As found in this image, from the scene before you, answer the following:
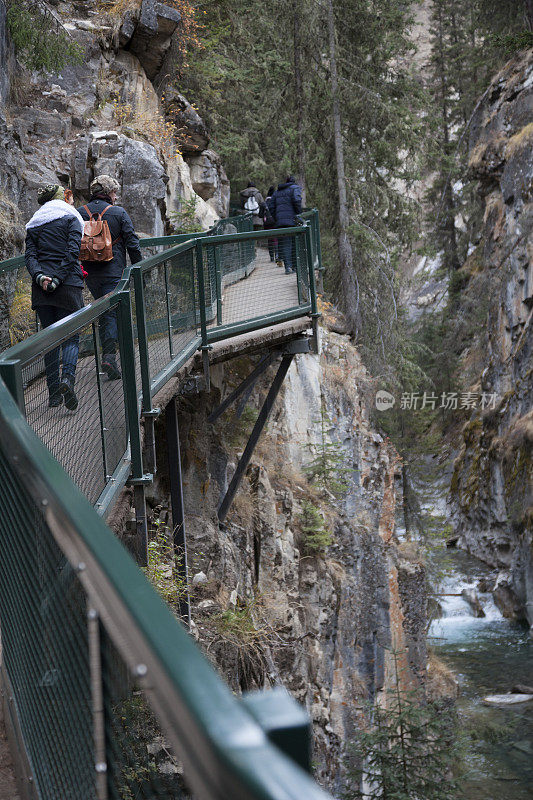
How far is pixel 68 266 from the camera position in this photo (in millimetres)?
6785

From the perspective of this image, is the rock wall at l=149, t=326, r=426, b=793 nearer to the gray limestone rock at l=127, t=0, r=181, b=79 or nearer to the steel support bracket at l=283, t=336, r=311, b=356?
the steel support bracket at l=283, t=336, r=311, b=356

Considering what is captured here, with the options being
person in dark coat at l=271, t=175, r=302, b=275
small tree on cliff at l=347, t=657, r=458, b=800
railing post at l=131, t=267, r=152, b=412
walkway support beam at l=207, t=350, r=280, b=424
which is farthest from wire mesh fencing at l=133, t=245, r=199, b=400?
person in dark coat at l=271, t=175, r=302, b=275

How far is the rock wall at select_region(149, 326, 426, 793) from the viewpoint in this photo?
956 centimetres

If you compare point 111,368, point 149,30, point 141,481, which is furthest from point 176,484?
point 149,30

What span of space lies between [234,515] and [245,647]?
2.53m

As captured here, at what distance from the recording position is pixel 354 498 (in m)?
15.9

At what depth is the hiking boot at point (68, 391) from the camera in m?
4.28

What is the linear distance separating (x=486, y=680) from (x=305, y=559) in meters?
11.7

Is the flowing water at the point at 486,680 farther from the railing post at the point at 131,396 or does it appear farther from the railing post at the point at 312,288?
the railing post at the point at 131,396

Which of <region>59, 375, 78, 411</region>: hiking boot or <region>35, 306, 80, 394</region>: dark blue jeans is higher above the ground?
<region>35, 306, 80, 394</region>: dark blue jeans

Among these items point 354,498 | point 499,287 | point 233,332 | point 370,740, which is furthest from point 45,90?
point 499,287

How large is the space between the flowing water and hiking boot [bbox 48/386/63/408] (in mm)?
11114

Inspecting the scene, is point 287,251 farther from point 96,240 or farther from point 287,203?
point 287,203

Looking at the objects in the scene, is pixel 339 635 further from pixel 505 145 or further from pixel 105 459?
pixel 505 145
